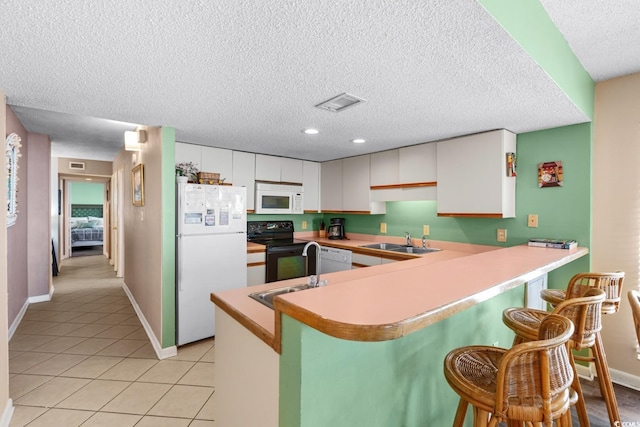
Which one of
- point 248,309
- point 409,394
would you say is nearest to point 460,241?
point 409,394

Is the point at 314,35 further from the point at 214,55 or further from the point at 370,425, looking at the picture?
the point at 370,425

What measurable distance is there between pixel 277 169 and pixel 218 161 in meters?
0.84

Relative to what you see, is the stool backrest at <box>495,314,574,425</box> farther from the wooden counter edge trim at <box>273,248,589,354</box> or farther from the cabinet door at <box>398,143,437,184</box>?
the cabinet door at <box>398,143,437,184</box>

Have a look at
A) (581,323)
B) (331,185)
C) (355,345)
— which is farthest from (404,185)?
(355,345)

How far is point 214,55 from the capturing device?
4.63 ft

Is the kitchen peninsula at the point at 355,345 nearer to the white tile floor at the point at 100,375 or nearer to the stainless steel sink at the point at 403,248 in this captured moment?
the white tile floor at the point at 100,375

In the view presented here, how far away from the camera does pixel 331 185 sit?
450 cm

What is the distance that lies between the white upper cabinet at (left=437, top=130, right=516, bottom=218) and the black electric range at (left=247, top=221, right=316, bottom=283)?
5.72 ft

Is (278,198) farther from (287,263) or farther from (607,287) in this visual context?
(607,287)

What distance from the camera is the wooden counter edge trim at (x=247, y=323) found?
1102mm

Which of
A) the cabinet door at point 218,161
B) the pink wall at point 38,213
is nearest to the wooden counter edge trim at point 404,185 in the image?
the cabinet door at point 218,161

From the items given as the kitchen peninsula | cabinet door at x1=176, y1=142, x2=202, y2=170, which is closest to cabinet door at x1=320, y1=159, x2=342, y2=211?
cabinet door at x1=176, y1=142, x2=202, y2=170

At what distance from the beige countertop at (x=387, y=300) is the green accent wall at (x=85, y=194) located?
38.3 ft

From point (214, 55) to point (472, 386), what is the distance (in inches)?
70.1
